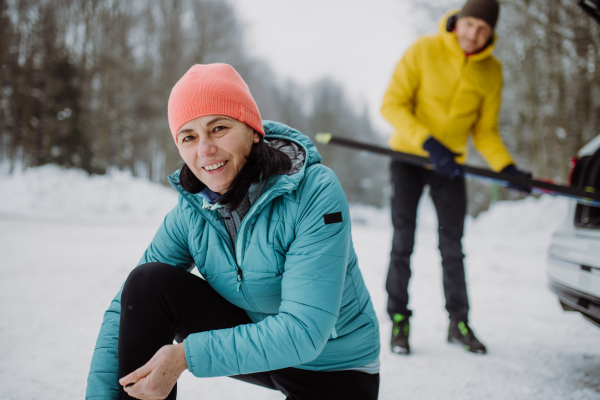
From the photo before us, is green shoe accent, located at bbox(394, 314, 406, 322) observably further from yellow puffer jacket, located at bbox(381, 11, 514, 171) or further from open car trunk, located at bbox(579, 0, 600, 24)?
open car trunk, located at bbox(579, 0, 600, 24)

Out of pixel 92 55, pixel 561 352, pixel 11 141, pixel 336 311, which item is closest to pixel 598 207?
pixel 561 352

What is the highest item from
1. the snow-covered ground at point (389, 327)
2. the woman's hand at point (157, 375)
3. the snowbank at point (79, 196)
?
the woman's hand at point (157, 375)

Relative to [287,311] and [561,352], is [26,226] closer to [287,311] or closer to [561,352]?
[287,311]

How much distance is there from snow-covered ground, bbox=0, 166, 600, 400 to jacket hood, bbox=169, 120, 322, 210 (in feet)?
2.89

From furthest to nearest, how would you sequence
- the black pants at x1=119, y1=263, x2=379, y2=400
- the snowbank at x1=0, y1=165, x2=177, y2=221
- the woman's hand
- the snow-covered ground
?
the snowbank at x1=0, y1=165, x2=177, y2=221, the snow-covered ground, the black pants at x1=119, y1=263, x2=379, y2=400, the woman's hand

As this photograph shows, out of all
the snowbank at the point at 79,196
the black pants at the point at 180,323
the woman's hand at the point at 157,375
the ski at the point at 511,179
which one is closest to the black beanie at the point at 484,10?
the ski at the point at 511,179

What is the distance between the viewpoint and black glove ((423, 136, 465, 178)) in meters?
2.10

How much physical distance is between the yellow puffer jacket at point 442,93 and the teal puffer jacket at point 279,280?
1.12 metres

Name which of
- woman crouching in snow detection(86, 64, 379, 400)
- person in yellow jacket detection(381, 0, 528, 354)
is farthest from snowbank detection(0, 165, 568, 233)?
woman crouching in snow detection(86, 64, 379, 400)

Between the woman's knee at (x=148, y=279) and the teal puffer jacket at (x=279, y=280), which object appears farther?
the woman's knee at (x=148, y=279)

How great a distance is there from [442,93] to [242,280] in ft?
5.53

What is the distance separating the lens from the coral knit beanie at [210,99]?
3.75 ft

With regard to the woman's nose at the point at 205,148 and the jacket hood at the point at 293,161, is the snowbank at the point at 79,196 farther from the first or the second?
the woman's nose at the point at 205,148

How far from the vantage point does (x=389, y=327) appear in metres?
2.45
